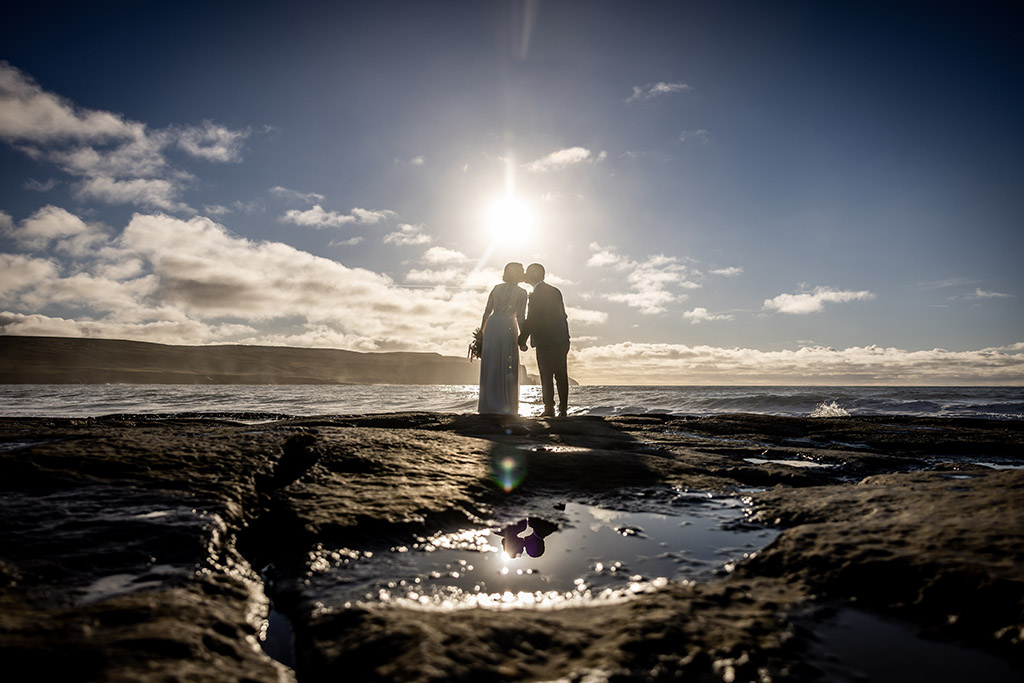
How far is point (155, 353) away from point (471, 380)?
90535mm

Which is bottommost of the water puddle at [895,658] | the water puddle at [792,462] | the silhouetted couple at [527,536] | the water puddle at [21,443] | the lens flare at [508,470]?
the water puddle at [792,462]

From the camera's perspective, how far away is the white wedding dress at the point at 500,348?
26.5 ft

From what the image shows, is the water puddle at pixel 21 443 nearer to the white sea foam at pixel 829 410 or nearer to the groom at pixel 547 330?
the groom at pixel 547 330

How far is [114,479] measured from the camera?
228 centimetres

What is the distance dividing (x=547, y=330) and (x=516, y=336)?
530 mm

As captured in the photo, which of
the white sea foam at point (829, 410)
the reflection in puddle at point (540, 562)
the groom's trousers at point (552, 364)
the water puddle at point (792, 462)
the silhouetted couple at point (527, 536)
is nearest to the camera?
the reflection in puddle at point (540, 562)

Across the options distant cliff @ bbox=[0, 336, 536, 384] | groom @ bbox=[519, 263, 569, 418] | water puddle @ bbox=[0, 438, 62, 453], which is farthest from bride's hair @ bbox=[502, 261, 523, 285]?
distant cliff @ bbox=[0, 336, 536, 384]

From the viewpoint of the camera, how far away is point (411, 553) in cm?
188

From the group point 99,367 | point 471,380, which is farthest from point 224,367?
point 471,380

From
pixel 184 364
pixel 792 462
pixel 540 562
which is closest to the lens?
pixel 540 562

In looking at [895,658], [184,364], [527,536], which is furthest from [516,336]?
[184,364]

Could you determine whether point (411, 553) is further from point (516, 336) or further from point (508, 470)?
point (516, 336)

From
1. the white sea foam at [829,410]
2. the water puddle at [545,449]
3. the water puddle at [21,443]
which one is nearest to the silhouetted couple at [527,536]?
the water puddle at [545,449]

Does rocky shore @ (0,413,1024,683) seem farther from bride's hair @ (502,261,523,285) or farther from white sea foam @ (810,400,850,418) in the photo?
white sea foam @ (810,400,850,418)
